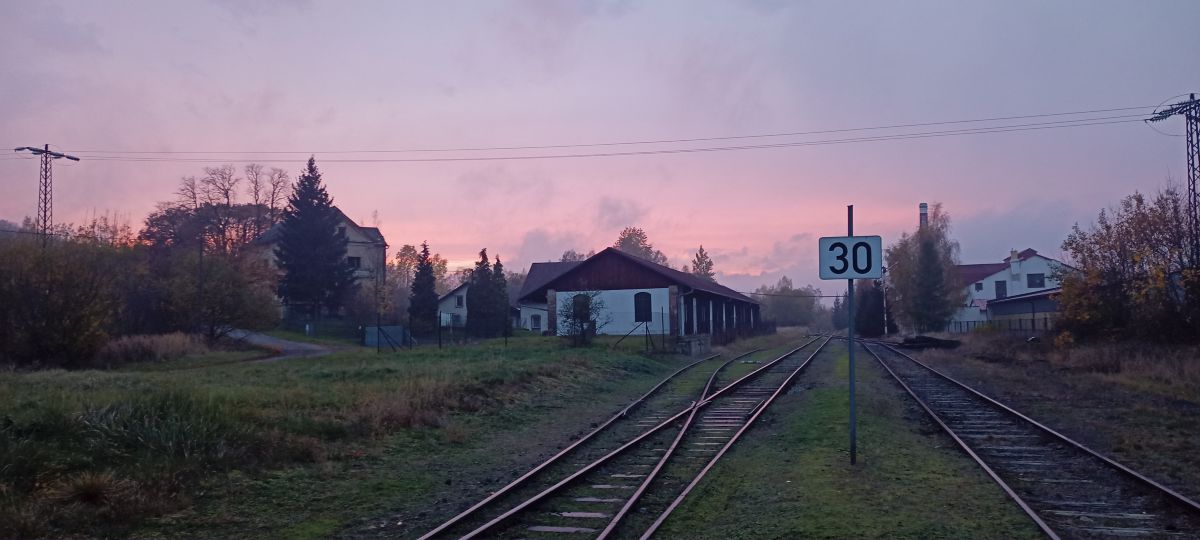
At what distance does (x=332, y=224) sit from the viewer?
5988 centimetres

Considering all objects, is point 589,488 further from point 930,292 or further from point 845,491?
point 930,292

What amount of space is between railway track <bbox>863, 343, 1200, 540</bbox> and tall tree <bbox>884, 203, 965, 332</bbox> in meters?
51.3

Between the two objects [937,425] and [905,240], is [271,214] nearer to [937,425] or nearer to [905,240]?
[905,240]

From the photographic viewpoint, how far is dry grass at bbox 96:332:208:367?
2872cm

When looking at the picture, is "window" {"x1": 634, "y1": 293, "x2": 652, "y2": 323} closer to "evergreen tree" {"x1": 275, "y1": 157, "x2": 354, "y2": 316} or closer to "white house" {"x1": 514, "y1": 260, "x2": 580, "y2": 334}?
"white house" {"x1": 514, "y1": 260, "x2": 580, "y2": 334}

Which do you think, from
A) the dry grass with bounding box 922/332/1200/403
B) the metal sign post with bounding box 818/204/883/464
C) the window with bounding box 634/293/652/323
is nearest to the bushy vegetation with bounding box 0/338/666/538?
the metal sign post with bounding box 818/204/883/464

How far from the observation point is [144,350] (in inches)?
1222

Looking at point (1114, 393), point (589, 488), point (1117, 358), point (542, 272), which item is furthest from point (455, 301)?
point (589, 488)

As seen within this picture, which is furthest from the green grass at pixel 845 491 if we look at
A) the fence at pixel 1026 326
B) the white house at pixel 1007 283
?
the white house at pixel 1007 283

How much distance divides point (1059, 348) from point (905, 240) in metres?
46.4

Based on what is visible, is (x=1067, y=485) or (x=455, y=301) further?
(x=455, y=301)

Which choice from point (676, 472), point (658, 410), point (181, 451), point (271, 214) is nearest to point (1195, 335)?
point (658, 410)

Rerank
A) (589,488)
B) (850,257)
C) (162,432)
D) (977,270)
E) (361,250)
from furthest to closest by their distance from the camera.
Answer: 1. (977,270)
2. (361,250)
3. (850,257)
4. (162,432)
5. (589,488)

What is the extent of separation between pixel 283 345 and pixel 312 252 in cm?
1390
